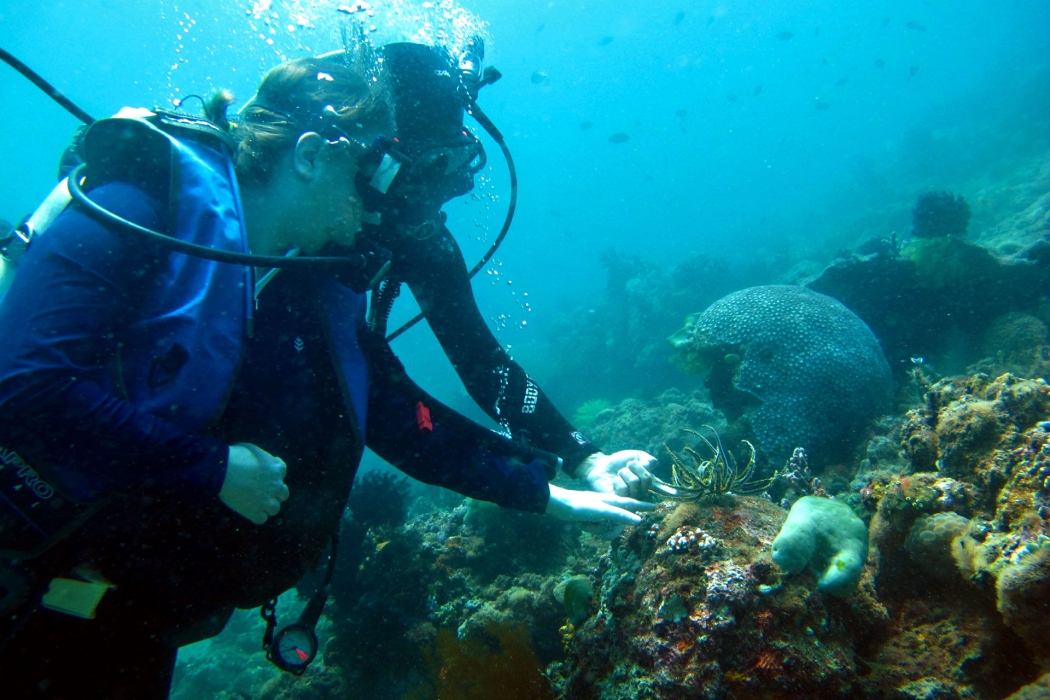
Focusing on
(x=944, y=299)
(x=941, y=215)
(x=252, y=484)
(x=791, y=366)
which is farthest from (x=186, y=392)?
(x=941, y=215)

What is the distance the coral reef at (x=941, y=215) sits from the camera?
952 centimetres

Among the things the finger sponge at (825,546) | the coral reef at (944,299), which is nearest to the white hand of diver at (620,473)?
the finger sponge at (825,546)

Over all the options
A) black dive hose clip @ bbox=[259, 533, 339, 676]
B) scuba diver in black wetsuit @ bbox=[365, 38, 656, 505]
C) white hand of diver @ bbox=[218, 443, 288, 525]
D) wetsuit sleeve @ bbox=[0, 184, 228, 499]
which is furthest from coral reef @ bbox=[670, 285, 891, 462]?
wetsuit sleeve @ bbox=[0, 184, 228, 499]

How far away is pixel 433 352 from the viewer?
42125 millimetres

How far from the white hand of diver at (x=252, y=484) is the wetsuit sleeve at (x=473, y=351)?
1520 millimetres

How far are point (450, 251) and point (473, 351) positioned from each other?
0.74m

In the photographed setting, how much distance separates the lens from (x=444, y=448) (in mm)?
2729

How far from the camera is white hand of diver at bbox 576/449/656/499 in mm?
2625

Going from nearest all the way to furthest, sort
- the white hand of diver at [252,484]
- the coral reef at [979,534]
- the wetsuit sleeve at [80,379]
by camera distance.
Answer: the wetsuit sleeve at [80,379] < the white hand of diver at [252,484] < the coral reef at [979,534]

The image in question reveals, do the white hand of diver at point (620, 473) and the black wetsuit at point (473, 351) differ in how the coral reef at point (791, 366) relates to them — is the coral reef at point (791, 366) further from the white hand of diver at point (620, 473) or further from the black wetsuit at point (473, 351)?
the black wetsuit at point (473, 351)

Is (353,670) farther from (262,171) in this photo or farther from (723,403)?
(723,403)

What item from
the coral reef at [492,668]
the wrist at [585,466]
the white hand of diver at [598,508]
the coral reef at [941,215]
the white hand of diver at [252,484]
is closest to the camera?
the white hand of diver at [252,484]

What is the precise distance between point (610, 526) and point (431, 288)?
1962 mm

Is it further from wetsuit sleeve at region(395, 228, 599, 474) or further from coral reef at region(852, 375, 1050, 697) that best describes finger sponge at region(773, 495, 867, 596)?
wetsuit sleeve at region(395, 228, 599, 474)
